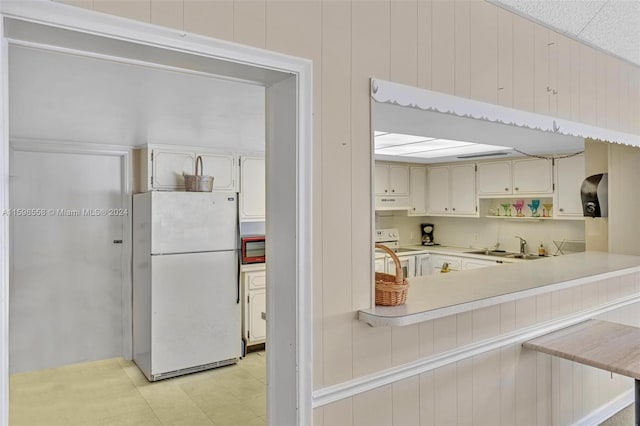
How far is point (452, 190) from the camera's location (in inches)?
232

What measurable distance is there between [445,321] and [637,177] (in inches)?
92.8

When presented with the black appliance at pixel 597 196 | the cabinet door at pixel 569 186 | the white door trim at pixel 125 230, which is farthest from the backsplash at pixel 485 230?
the white door trim at pixel 125 230

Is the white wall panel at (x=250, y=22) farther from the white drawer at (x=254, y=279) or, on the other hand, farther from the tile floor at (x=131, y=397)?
the white drawer at (x=254, y=279)

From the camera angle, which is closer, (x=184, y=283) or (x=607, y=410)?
(x=607, y=410)

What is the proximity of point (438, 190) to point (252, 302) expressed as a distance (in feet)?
10.2

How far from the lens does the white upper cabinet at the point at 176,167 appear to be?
13.6 ft

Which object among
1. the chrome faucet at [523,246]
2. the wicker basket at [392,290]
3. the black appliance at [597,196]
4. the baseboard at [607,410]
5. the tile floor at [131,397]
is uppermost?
the black appliance at [597,196]

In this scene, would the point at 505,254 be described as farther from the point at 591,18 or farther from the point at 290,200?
the point at 290,200

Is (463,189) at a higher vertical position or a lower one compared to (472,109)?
lower

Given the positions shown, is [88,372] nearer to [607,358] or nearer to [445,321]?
[445,321]

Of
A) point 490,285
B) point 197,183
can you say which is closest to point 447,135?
point 490,285

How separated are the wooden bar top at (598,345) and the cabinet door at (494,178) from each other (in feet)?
9.41

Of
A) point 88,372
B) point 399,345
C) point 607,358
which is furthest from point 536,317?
point 88,372

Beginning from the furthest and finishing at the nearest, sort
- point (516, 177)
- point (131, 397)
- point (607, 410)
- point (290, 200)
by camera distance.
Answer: point (516, 177) < point (131, 397) < point (607, 410) < point (290, 200)
